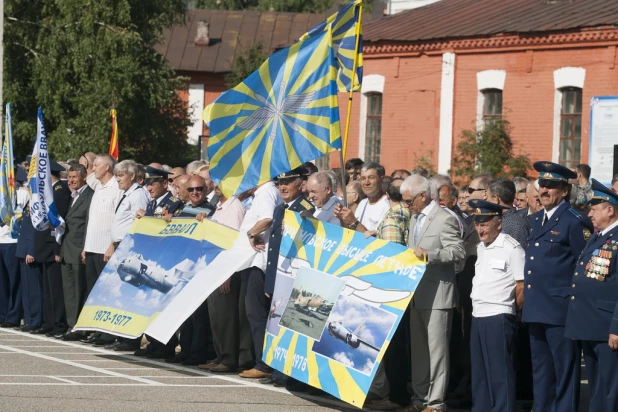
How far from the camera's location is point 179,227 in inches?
520

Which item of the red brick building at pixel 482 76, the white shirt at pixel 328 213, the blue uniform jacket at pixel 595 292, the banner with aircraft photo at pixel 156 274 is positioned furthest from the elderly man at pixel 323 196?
the red brick building at pixel 482 76

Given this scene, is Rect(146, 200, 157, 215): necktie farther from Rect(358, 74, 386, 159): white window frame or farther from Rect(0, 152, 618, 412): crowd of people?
Rect(358, 74, 386, 159): white window frame

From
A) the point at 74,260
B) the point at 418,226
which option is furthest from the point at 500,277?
the point at 74,260

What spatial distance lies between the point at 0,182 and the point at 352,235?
7.76 meters

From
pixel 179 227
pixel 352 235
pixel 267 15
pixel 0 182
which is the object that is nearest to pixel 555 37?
pixel 0 182

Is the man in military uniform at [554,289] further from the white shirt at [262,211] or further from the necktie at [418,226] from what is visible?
the white shirt at [262,211]

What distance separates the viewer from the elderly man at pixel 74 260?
49.2 feet

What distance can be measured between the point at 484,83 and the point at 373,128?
15.8ft

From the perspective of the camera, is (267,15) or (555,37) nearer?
→ (555,37)

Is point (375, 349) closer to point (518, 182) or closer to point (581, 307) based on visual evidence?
point (581, 307)

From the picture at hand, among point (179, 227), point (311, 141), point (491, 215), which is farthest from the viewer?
point (179, 227)

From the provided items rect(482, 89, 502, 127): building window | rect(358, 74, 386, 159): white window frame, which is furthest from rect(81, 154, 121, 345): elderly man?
rect(358, 74, 386, 159): white window frame

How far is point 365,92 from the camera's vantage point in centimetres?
3534

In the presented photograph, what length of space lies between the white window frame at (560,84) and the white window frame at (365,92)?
5.98 m
